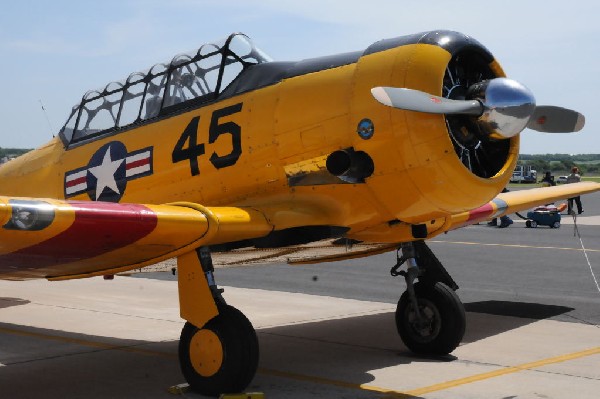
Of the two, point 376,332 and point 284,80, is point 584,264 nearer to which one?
point 376,332

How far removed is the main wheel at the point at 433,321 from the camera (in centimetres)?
815

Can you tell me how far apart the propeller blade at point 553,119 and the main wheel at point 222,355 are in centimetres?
313

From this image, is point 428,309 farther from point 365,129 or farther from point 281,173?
point 365,129

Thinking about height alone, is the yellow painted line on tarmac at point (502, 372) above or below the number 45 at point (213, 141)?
below

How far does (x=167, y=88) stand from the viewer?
27.2 ft

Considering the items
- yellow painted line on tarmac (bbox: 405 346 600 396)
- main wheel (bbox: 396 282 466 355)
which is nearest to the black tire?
yellow painted line on tarmac (bbox: 405 346 600 396)

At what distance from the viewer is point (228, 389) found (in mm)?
6555

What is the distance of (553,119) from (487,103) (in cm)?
144

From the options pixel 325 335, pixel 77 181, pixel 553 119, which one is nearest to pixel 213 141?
pixel 77 181

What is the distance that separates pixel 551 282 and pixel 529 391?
24.2ft

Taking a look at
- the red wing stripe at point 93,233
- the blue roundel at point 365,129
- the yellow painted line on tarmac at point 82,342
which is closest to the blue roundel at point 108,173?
the yellow painted line on tarmac at point 82,342

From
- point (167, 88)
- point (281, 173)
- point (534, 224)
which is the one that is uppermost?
point (167, 88)

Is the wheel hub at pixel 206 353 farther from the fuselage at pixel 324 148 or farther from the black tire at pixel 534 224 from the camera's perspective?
the black tire at pixel 534 224

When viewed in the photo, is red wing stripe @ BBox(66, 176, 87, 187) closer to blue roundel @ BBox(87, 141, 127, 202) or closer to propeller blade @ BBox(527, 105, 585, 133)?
blue roundel @ BBox(87, 141, 127, 202)
